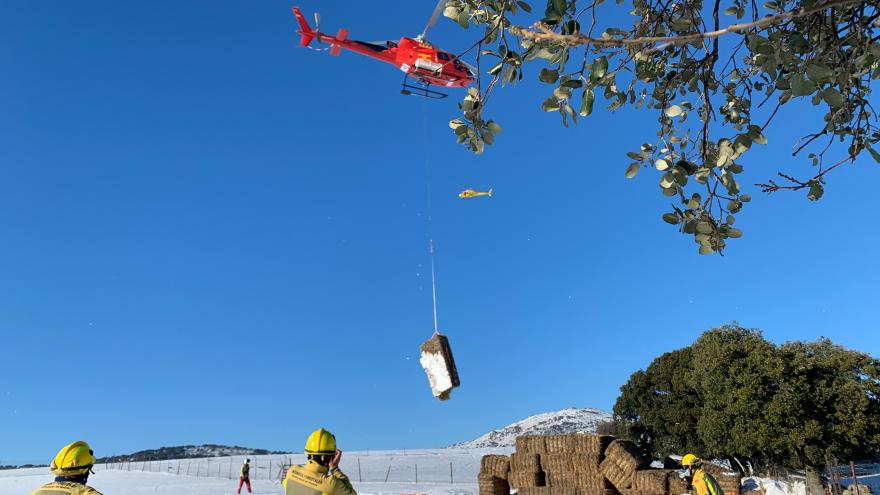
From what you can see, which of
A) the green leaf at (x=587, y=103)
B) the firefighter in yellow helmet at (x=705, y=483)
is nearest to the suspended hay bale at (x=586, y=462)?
the firefighter in yellow helmet at (x=705, y=483)

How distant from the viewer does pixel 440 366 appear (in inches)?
315

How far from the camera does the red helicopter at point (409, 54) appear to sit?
72.3ft

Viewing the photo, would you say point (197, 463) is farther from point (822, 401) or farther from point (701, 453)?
point (822, 401)

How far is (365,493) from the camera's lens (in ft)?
89.2

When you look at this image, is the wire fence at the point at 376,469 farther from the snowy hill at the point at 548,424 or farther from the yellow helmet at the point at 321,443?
the snowy hill at the point at 548,424

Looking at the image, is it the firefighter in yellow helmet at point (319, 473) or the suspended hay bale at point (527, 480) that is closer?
the firefighter in yellow helmet at point (319, 473)

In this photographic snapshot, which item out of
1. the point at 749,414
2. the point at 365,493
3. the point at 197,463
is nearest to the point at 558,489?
the point at 365,493

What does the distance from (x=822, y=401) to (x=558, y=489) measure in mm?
16303

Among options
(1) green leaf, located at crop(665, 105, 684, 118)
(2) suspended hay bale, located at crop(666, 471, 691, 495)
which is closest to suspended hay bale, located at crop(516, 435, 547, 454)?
(2) suspended hay bale, located at crop(666, 471, 691, 495)

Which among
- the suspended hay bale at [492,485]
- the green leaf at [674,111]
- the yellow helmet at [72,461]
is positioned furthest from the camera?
the suspended hay bale at [492,485]

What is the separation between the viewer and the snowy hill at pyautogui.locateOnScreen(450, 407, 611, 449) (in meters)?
99.7

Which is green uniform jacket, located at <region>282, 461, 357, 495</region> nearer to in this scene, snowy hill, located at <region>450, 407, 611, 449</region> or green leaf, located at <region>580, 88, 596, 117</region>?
green leaf, located at <region>580, 88, 596, 117</region>

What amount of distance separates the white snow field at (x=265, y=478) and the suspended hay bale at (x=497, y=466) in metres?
4.09

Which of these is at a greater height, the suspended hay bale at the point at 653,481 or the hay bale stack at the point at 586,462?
the hay bale stack at the point at 586,462
